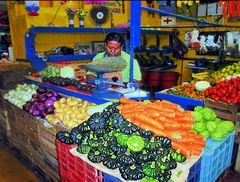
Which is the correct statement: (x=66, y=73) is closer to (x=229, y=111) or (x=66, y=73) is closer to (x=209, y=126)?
(x=209, y=126)

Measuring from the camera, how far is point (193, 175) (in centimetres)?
175

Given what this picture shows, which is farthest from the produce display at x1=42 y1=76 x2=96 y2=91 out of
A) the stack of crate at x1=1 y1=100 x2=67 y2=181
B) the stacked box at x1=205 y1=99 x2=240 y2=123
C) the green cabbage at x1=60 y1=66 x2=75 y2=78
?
the stacked box at x1=205 y1=99 x2=240 y2=123

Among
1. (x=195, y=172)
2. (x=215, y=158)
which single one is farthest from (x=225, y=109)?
(x=195, y=172)

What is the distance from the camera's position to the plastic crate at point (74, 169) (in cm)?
175

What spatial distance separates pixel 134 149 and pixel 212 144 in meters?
0.83

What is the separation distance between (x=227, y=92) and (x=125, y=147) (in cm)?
202

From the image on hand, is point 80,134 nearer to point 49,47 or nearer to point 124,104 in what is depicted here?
point 124,104

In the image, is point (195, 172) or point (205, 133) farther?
point (205, 133)

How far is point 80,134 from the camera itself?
1.96 m

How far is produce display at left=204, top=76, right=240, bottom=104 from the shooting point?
2.92 m

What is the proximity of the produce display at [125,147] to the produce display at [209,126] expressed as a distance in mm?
516

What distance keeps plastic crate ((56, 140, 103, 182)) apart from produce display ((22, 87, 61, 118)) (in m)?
0.80

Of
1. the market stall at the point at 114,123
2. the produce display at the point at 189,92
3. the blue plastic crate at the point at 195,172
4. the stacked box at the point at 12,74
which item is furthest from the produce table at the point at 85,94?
the produce display at the point at 189,92

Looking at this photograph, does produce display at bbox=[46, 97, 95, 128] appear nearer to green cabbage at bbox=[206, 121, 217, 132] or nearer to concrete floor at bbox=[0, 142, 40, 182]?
concrete floor at bbox=[0, 142, 40, 182]
